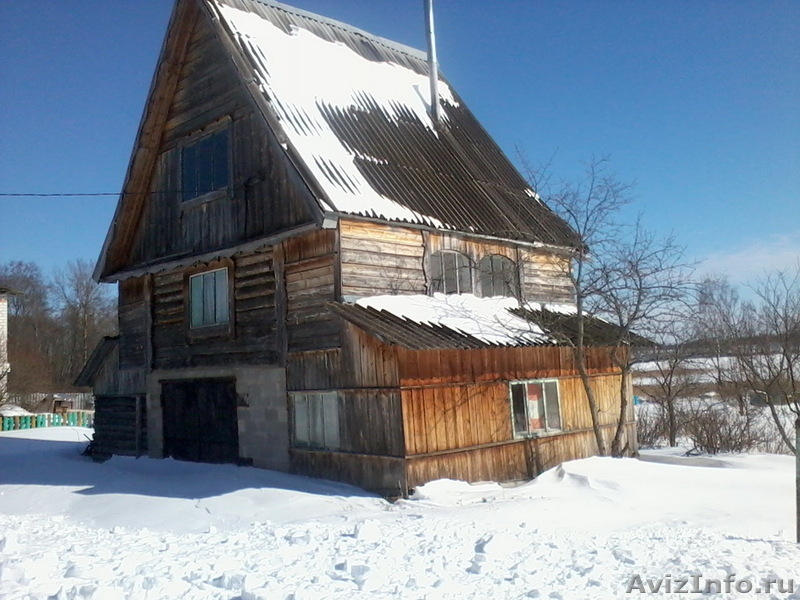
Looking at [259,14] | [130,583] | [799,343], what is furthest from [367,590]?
[799,343]

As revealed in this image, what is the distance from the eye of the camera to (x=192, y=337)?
15.2 m

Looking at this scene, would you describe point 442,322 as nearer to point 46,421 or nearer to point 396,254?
point 396,254

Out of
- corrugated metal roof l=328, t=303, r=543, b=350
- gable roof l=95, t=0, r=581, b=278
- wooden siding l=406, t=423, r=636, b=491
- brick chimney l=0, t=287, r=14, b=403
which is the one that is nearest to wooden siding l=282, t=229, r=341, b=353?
corrugated metal roof l=328, t=303, r=543, b=350

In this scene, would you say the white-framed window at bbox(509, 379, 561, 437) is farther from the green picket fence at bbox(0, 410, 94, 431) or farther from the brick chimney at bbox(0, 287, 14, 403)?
the brick chimney at bbox(0, 287, 14, 403)

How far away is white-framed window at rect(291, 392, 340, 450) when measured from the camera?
1223 centimetres

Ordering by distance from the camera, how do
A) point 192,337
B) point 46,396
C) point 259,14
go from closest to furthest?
point 192,337 < point 259,14 < point 46,396

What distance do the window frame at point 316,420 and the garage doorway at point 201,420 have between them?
1973 millimetres

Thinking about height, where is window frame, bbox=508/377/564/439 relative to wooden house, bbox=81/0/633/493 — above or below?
Result: below

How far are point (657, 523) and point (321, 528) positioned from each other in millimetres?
4311

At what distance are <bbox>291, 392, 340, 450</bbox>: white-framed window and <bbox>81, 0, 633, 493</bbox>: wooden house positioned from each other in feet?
0.12

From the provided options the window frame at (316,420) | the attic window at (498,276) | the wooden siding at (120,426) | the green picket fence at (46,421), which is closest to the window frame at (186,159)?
the window frame at (316,420)

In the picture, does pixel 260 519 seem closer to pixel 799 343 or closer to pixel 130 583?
pixel 130 583

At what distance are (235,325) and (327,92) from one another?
5401mm

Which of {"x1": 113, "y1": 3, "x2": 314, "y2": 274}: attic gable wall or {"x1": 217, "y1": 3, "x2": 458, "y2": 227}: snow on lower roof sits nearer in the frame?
{"x1": 217, "y1": 3, "x2": 458, "y2": 227}: snow on lower roof
